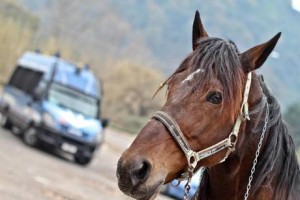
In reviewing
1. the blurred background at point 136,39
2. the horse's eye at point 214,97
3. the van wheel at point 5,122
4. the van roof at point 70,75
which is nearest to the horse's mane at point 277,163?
the horse's eye at point 214,97

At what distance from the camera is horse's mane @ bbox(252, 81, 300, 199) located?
12.5 feet

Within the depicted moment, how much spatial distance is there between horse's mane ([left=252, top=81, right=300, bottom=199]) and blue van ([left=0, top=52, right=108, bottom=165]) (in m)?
14.0

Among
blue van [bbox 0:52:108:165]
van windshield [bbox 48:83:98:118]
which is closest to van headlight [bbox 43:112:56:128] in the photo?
blue van [bbox 0:52:108:165]

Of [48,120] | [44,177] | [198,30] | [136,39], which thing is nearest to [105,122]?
[48,120]

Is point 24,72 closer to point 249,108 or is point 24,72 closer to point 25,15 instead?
point 249,108

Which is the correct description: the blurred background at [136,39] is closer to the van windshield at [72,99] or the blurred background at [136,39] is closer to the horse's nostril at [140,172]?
the van windshield at [72,99]

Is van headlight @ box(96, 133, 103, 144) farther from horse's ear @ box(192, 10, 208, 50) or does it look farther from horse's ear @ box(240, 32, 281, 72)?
horse's ear @ box(240, 32, 281, 72)

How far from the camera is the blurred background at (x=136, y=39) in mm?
43594

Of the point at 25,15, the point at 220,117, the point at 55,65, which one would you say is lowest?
the point at 25,15

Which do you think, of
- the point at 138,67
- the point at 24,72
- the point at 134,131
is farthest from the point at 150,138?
the point at 138,67

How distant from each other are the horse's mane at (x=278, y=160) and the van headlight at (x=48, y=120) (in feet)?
46.4

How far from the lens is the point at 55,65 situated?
19188 millimetres

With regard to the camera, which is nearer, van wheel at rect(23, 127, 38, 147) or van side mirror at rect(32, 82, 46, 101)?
van wheel at rect(23, 127, 38, 147)

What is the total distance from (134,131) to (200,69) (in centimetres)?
3971
